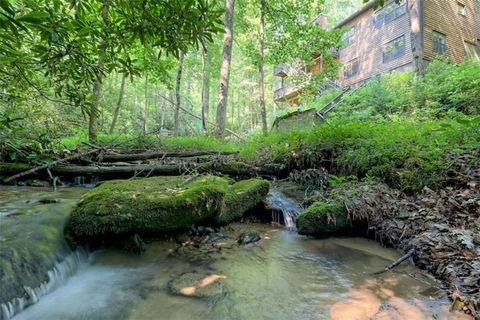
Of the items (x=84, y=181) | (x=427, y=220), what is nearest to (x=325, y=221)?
(x=427, y=220)

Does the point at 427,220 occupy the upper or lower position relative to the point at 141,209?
lower

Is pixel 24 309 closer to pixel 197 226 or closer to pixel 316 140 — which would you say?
pixel 197 226

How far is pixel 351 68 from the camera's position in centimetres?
2425

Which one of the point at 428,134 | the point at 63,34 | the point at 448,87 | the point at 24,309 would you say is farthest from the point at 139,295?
the point at 448,87

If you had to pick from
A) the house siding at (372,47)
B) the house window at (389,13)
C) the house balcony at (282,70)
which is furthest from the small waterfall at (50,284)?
the house balcony at (282,70)

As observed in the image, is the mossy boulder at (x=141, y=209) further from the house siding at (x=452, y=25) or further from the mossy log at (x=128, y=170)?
the house siding at (x=452, y=25)

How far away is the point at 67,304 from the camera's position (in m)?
2.63

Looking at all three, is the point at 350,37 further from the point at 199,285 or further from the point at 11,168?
the point at 199,285

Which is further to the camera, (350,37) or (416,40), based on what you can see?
(350,37)

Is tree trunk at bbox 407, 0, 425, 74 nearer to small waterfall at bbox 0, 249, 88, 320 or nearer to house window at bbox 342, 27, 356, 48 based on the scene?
house window at bbox 342, 27, 356, 48

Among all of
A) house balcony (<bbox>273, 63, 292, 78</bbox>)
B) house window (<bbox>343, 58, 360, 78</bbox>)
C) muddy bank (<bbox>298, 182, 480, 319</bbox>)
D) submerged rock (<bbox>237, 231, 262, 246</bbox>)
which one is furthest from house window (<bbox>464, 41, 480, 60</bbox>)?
submerged rock (<bbox>237, 231, 262, 246</bbox>)

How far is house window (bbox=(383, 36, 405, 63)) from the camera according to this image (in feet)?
65.1

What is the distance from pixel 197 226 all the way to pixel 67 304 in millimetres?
2083

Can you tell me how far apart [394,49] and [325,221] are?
2008 cm
